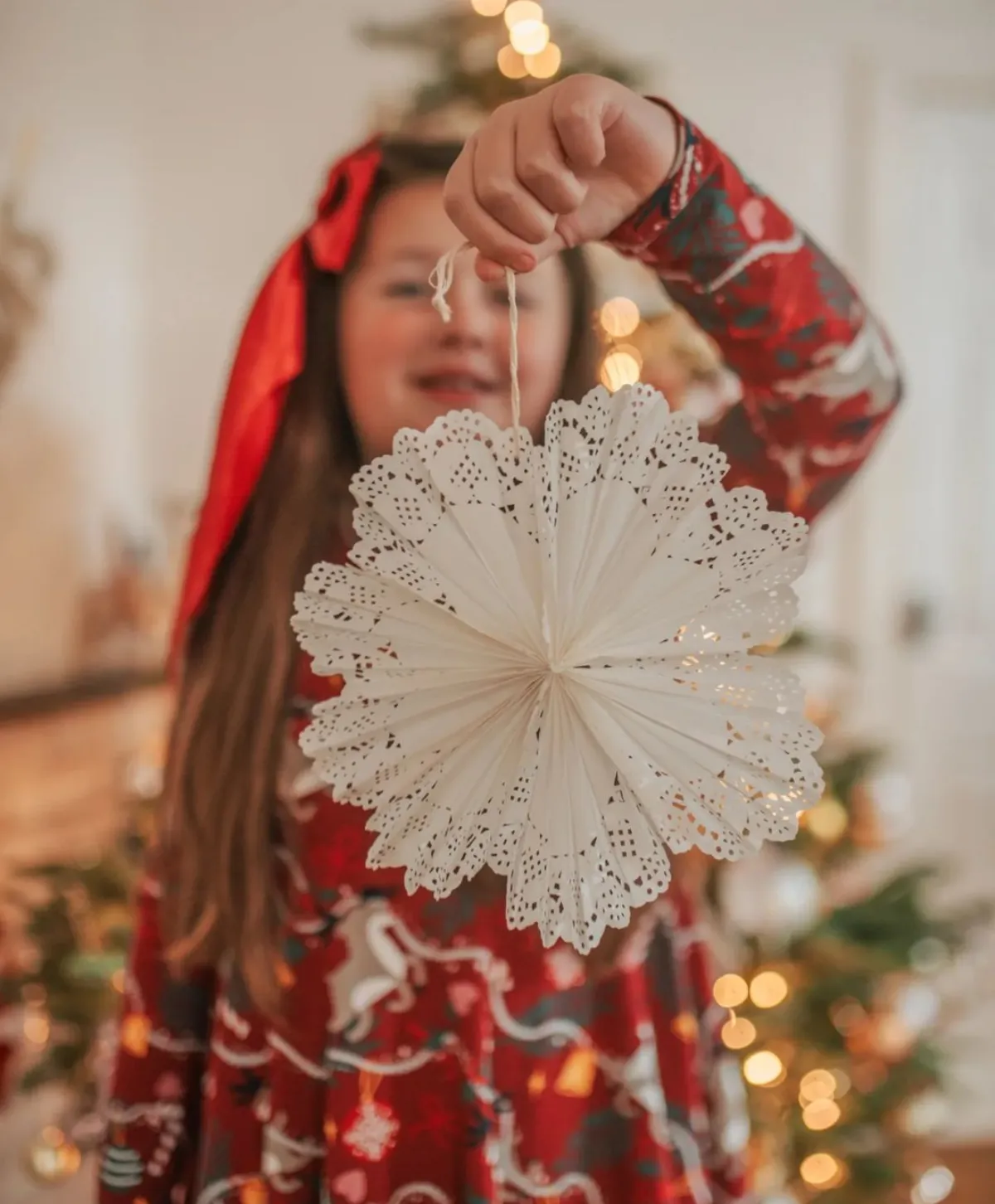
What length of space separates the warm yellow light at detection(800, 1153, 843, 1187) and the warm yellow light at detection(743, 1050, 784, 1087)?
0.14 meters

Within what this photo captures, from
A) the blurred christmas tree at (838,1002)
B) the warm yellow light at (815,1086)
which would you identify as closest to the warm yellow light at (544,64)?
the blurred christmas tree at (838,1002)

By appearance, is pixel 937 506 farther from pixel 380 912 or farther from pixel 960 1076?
pixel 380 912

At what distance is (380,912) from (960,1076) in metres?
1.57

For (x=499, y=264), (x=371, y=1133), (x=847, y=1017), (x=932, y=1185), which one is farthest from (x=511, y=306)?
(x=932, y=1185)

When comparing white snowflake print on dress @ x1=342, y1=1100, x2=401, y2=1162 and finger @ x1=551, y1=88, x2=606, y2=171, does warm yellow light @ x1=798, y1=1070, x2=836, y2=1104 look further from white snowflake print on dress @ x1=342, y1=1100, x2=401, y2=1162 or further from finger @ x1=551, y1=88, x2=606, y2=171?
finger @ x1=551, y1=88, x2=606, y2=171

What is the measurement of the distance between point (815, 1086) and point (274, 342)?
→ 2.96ft

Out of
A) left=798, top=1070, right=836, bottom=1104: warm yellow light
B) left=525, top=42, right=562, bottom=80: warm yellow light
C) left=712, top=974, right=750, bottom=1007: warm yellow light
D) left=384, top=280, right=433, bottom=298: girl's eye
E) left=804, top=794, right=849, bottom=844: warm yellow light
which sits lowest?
left=798, top=1070, right=836, bottom=1104: warm yellow light

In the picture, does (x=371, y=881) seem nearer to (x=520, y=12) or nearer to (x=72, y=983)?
(x=72, y=983)

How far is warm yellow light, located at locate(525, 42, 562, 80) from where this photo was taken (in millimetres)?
880

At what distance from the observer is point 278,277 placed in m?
0.55

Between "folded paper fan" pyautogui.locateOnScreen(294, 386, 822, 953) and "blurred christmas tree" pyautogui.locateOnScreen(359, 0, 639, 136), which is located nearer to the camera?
"folded paper fan" pyautogui.locateOnScreen(294, 386, 822, 953)

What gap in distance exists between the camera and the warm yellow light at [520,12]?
35.7 inches

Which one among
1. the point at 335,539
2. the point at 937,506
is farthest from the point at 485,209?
the point at 937,506

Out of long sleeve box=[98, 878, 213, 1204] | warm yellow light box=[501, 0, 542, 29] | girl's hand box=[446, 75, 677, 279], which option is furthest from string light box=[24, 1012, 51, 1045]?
warm yellow light box=[501, 0, 542, 29]
